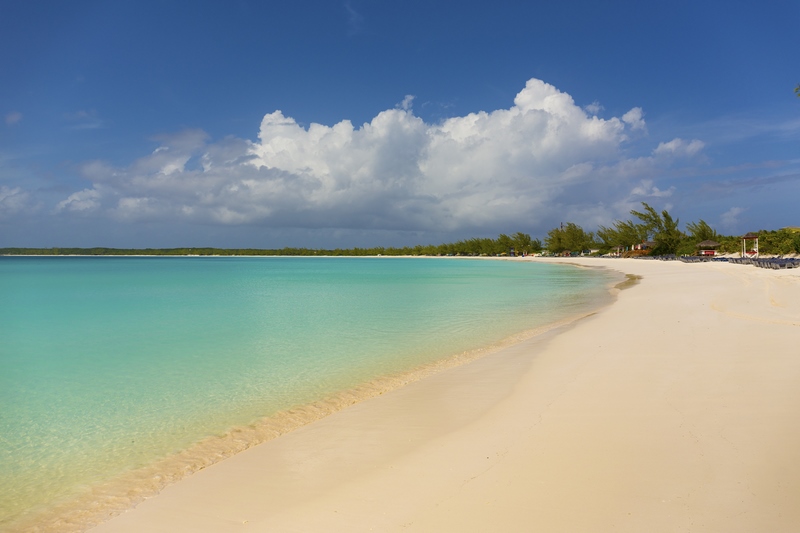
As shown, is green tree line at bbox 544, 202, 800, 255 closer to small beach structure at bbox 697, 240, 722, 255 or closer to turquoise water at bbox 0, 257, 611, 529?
small beach structure at bbox 697, 240, 722, 255

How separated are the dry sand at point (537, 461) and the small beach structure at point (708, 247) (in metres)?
70.7

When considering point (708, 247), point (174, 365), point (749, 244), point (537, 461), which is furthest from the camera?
point (708, 247)

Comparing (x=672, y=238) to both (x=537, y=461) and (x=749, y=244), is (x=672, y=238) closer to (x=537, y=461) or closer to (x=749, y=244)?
(x=749, y=244)

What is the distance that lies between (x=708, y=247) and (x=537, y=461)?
254ft

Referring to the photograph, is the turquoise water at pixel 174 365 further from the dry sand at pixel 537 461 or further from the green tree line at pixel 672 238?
the green tree line at pixel 672 238

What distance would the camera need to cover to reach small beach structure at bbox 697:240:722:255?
220 ft

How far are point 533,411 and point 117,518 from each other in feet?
13.8

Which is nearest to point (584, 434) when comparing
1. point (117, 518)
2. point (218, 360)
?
point (117, 518)

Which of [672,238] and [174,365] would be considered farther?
[672,238]

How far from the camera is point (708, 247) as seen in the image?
6806 centimetres

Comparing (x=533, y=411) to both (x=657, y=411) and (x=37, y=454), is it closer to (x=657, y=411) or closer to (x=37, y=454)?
(x=657, y=411)

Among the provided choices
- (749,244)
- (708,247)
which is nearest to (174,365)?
(749,244)

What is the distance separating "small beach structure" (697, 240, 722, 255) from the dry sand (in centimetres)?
7071

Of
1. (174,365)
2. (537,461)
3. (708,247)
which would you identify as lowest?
(174,365)
